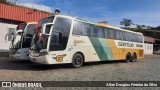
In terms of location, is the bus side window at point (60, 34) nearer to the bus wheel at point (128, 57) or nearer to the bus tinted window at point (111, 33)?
the bus tinted window at point (111, 33)

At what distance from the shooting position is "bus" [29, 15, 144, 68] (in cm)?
1255

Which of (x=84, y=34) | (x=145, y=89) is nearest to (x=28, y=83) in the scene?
(x=145, y=89)

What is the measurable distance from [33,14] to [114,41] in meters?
12.6

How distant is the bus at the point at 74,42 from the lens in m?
12.5

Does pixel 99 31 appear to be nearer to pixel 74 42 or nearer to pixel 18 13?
pixel 74 42

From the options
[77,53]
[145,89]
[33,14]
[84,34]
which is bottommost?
[145,89]

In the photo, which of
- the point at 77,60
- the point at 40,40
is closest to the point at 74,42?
the point at 77,60

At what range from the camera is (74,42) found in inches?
555

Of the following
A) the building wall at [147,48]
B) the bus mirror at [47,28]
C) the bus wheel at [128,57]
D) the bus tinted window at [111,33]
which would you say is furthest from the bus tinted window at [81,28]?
the building wall at [147,48]

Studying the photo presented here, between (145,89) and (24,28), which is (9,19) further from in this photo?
(145,89)

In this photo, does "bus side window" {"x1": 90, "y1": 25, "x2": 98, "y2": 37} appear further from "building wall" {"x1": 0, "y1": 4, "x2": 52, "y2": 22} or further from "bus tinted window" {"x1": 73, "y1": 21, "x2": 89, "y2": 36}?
"building wall" {"x1": 0, "y1": 4, "x2": 52, "y2": 22}

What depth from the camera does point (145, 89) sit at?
787cm

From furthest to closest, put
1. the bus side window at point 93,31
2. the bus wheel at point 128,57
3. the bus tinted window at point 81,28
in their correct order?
the bus wheel at point 128,57 → the bus side window at point 93,31 → the bus tinted window at point 81,28

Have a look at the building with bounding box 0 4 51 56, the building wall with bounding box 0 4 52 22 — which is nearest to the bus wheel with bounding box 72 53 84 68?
the building with bounding box 0 4 51 56
